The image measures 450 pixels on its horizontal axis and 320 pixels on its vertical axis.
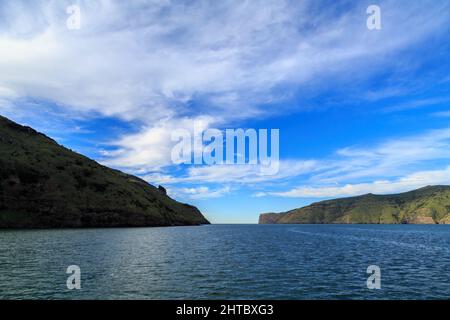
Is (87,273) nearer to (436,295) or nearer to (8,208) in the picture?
(436,295)

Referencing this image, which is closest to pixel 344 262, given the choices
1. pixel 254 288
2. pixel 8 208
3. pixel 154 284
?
pixel 254 288

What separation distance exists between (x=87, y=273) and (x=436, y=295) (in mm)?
50905

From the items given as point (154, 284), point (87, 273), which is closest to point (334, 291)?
point (154, 284)

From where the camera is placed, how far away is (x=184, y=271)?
5825 cm

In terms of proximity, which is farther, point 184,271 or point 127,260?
point 127,260

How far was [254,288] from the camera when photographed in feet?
147

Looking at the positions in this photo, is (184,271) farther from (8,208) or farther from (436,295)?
(8,208)
